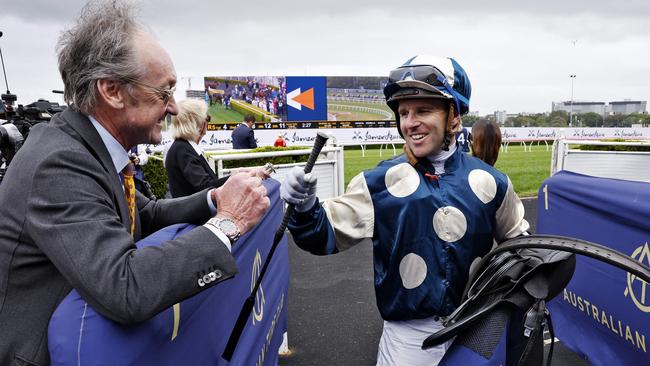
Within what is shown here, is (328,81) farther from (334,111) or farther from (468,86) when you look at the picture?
(468,86)

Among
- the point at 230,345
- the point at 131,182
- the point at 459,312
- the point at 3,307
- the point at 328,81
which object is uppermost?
the point at 328,81

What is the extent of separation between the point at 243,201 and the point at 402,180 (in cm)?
70

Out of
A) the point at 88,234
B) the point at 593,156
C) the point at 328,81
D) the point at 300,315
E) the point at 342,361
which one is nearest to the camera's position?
the point at 88,234

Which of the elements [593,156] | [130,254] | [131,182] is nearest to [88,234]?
[130,254]

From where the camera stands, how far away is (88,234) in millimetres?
1027

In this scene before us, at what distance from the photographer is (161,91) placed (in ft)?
4.74

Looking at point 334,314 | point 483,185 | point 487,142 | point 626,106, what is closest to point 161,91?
point 483,185

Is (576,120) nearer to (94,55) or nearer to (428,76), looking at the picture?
(428,76)

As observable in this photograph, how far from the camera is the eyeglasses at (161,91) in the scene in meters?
1.35

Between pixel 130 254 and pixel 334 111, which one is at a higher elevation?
pixel 334 111

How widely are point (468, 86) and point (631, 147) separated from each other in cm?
860

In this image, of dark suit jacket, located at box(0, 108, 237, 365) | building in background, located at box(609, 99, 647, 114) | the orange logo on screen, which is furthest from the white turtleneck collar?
building in background, located at box(609, 99, 647, 114)

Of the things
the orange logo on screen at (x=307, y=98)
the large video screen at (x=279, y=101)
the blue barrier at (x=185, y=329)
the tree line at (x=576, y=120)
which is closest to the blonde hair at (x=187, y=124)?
the blue barrier at (x=185, y=329)

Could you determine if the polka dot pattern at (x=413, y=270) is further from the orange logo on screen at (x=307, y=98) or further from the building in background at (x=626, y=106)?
the building in background at (x=626, y=106)
